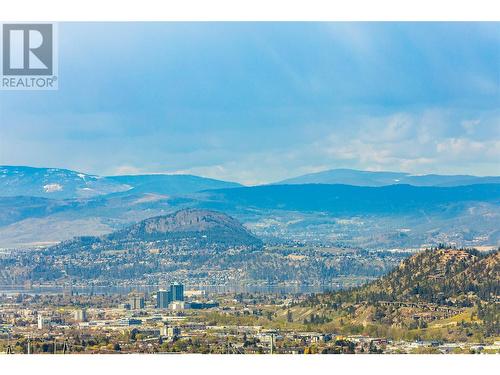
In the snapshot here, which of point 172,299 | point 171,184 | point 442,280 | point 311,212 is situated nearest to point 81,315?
point 172,299

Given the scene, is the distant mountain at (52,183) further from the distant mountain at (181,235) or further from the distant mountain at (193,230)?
the distant mountain at (181,235)

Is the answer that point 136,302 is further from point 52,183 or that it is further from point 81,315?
point 52,183

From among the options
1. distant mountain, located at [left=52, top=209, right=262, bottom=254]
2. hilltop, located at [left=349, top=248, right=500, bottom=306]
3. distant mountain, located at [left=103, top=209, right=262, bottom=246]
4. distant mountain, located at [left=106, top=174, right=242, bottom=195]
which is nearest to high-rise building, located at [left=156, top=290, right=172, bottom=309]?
hilltop, located at [left=349, top=248, right=500, bottom=306]

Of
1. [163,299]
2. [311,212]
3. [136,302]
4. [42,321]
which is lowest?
[42,321]

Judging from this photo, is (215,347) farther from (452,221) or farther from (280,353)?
(452,221)

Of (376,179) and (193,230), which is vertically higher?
(376,179)
